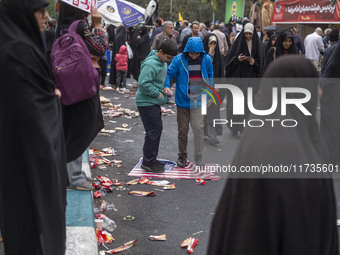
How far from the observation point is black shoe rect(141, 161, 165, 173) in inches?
290

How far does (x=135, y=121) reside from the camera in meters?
11.2

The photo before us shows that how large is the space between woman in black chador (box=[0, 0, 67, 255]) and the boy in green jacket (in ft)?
11.7

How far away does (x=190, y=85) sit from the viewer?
24.9ft

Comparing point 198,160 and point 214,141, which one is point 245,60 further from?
point 198,160

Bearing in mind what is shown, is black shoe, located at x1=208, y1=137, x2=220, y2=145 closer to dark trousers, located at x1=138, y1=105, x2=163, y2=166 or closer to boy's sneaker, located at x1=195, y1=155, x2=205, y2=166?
boy's sneaker, located at x1=195, y1=155, x2=205, y2=166

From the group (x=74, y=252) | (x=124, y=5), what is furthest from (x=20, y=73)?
(x=124, y=5)

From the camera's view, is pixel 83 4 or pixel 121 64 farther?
pixel 121 64

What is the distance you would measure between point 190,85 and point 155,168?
4.35 feet

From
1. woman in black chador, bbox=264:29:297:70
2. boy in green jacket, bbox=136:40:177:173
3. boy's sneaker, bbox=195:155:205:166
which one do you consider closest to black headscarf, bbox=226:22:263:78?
woman in black chador, bbox=264:29:297:70

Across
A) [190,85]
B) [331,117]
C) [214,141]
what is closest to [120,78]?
[214,141]

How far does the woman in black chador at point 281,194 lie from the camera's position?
2.27m

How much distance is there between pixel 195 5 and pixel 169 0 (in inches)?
293

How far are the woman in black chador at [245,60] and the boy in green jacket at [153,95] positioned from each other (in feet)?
9.22

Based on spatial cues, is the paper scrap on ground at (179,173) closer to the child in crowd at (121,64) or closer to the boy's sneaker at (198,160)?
the boy's sneaker at (198,160)
